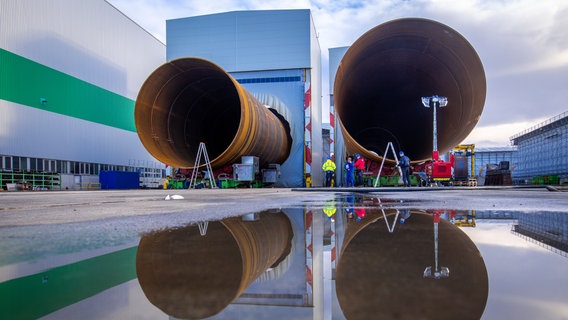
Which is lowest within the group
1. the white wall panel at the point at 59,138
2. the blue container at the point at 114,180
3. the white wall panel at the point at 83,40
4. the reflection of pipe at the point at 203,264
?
the blue container at the point at 114,180

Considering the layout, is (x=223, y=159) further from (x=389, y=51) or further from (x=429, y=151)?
(x=429, y=151)

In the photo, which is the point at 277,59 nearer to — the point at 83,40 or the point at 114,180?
the point at 114,180

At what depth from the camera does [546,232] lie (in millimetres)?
1669

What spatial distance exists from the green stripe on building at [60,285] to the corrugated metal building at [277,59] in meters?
14.6

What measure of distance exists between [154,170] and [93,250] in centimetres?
2728

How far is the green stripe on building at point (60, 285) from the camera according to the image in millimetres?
687

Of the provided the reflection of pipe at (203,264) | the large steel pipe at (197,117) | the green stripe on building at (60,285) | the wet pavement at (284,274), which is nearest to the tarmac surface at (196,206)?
the reflection of pipe at (203,264)

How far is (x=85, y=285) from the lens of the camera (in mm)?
838

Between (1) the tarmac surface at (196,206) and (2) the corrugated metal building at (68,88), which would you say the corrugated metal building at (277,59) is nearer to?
(2) the corrugated metal building at (68,88)

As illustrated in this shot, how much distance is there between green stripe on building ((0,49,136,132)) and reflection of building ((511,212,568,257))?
63.5ft

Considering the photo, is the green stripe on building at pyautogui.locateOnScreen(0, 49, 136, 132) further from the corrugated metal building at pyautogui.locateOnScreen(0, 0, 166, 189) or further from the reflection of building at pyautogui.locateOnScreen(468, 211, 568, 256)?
the reflection of building at pyautogui.locateOnScreen(468, 211, 568, 256)

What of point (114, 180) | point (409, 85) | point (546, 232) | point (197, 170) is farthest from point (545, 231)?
point (114, 180)

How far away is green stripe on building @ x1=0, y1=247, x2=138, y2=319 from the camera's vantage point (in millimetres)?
687

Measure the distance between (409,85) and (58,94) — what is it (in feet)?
54.8
